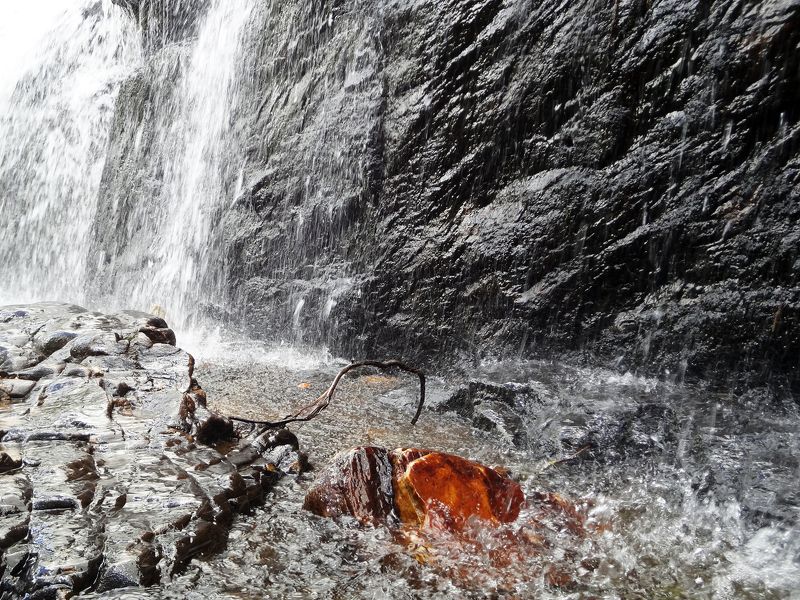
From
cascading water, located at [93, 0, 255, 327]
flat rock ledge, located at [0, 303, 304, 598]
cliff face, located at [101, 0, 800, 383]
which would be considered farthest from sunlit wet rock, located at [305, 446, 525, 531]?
cascading water, located at [93, 0, 255, 327]

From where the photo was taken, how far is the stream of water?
2311 mm

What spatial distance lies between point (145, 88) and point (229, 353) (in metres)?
6.56

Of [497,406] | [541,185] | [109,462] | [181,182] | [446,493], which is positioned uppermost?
[181,182]

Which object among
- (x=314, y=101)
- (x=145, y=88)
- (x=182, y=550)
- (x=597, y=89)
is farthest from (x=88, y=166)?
(x=182, y=550)

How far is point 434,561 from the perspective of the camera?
238cm

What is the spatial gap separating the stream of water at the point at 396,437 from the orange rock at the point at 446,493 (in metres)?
0.18

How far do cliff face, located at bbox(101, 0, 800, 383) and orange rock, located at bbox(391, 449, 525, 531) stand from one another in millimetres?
2282

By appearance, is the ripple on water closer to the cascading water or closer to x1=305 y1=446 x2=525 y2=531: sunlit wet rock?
x1=305 y1=446 x2=525 y2=531: sunlit wet rock

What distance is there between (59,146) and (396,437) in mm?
12458

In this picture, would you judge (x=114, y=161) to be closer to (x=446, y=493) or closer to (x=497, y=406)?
(x=497, y=406)

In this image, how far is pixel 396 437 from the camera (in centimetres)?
399

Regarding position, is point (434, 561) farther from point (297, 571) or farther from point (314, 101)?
point (314, 101)

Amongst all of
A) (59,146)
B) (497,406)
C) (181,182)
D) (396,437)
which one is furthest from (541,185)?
(59,146)

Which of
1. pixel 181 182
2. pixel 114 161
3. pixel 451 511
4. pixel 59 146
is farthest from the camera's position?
pixel 59 146
